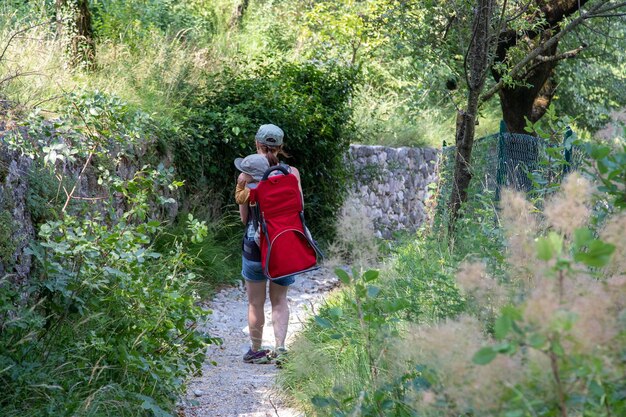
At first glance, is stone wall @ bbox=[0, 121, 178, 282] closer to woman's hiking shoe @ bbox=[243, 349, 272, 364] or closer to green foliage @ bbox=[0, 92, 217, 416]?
green foliage @ bbox=[0, 92, 217, 416]

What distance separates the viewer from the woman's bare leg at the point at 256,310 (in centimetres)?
626

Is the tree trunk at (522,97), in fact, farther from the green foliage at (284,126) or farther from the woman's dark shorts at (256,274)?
the woman's dark shorts at (256,274)

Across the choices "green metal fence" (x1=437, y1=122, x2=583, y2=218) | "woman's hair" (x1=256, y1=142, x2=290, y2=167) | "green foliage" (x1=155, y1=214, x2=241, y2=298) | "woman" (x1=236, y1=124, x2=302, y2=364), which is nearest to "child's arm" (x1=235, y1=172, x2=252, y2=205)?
"woman" (x1=236, y1=124, x2=302, y2=364)

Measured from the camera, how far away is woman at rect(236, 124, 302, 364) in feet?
20.1

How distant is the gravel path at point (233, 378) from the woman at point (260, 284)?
120 millimetres

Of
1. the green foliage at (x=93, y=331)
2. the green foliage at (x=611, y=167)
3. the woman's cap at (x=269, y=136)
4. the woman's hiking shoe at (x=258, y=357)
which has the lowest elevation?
the woman's hiking shoe at (x=258, y=357)

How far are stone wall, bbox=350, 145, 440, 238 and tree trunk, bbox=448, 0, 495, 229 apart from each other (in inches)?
206

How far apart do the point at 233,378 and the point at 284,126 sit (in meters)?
5.58

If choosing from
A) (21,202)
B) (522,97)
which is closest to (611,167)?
(21,202)

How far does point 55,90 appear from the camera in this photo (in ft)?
24.7

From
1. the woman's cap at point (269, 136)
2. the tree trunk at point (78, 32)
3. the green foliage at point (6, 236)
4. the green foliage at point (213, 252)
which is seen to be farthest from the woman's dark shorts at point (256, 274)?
the tree trunk at point (78, 32)

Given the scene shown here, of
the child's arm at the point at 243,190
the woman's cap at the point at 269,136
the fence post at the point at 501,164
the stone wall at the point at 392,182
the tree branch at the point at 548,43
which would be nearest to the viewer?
the child's arm at the point at 243,190

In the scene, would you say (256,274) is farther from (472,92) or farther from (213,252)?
(213,252)

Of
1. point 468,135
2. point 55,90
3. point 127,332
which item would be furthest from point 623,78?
point 127,332
